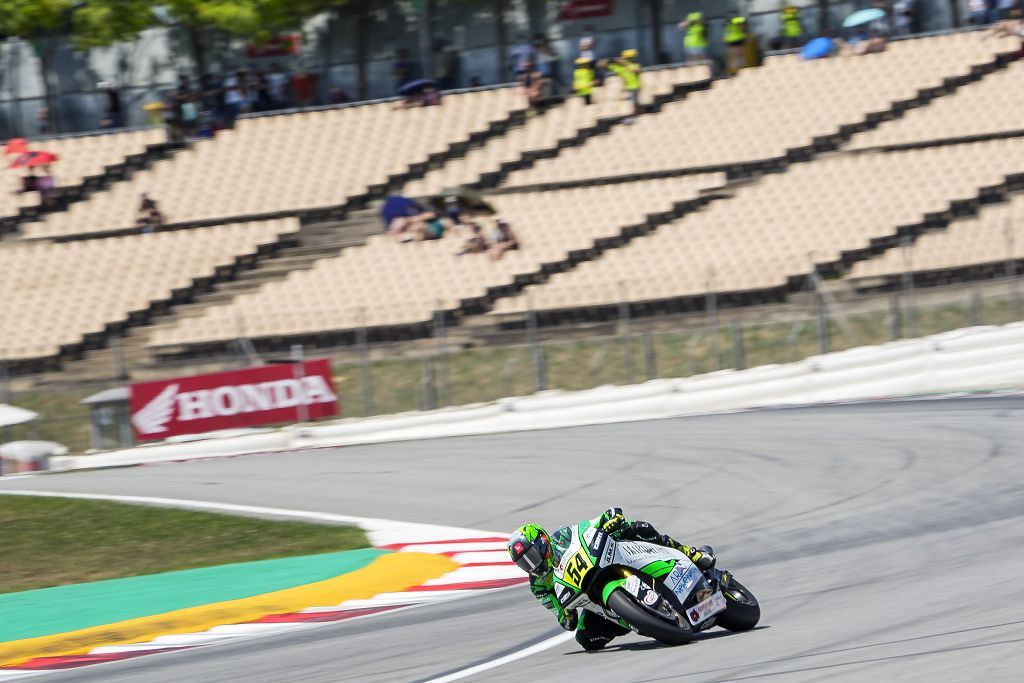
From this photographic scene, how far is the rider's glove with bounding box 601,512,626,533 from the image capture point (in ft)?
23.4

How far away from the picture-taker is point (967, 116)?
28516 millimetres

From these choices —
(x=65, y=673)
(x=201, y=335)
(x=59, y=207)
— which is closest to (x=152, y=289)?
(x=201, y=335)

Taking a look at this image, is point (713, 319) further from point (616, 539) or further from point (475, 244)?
point (616, 539)

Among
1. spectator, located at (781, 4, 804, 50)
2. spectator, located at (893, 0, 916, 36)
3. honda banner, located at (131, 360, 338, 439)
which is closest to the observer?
honda banner, located at (131, 360, 338, 439)

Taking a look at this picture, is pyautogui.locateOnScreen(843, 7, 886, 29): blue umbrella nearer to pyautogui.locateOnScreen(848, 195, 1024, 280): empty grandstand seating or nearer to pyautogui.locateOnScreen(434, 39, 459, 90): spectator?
pyautogui.locateOnScreen(848, 195, 1024, 280): empty grandstand seating

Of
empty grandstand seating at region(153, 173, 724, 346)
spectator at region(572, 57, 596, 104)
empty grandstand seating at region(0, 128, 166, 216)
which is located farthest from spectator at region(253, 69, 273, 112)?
spectator at region(572, 57, 596, 104)

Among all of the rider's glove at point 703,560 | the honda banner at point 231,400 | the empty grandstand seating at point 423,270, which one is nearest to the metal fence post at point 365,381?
the honda banner at point 231,400

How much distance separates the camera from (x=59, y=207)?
31406mm

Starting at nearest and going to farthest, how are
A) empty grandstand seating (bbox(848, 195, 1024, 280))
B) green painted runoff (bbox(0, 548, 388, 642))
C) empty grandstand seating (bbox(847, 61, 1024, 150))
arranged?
green painted runoff (bbox(0, 548, 388, 642)), empty grandstand seating (bbox(848, 195, 1024, 280)), empty grandstand seating (bbox(847, 61, 1024, 150))

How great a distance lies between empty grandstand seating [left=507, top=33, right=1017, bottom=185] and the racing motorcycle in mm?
22708

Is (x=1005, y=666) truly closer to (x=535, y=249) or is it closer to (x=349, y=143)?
(x=535, y=249)

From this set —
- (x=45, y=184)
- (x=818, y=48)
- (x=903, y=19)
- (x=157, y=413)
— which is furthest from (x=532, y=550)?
(x=903, y=19)

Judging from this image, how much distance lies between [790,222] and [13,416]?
1427cm

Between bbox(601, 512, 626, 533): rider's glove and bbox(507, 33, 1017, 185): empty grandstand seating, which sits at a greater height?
bbox(507, 33, 1017, 185): empty grandstand seating
